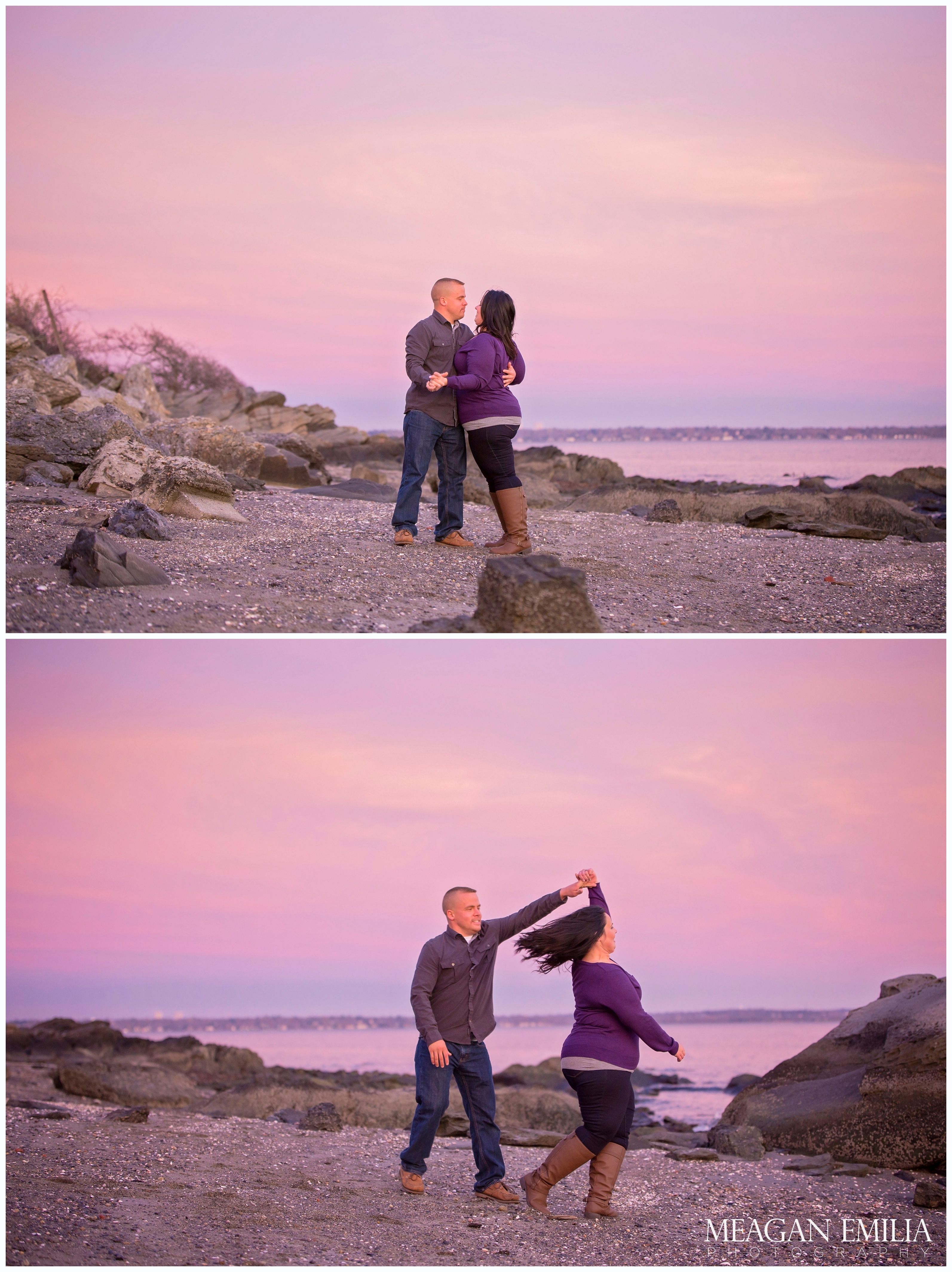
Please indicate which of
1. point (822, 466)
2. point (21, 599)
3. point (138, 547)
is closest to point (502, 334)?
point (138, 547)

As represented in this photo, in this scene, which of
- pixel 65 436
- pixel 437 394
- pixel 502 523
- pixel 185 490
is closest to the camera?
pixel 437 394

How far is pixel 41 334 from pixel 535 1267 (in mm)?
34754

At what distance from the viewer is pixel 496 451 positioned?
838 centimetres

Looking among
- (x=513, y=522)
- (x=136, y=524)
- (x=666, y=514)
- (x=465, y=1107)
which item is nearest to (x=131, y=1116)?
(x=465, y=1107)

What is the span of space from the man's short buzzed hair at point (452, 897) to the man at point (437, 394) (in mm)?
3918

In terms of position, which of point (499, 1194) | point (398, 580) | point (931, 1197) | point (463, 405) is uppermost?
point (463, 405)

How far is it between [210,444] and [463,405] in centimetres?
801

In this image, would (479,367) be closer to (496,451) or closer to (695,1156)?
(496,451)

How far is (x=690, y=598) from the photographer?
849cm

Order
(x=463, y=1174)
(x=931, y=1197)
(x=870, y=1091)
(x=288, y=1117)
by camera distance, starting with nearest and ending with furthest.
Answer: (x=931, y=1197), (x=463, y=1174), (x=870, y=1091), (x=288, y=1117)

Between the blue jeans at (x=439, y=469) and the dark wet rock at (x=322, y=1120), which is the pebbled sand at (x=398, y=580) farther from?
the dark wet rock at (x=322, y=1120)

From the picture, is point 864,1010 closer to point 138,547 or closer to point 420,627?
point 420,627

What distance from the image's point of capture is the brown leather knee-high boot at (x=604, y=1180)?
5.14 metres

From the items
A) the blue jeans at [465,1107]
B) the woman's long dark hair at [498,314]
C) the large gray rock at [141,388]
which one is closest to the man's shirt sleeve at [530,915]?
the blue jeans at [465,1107]
